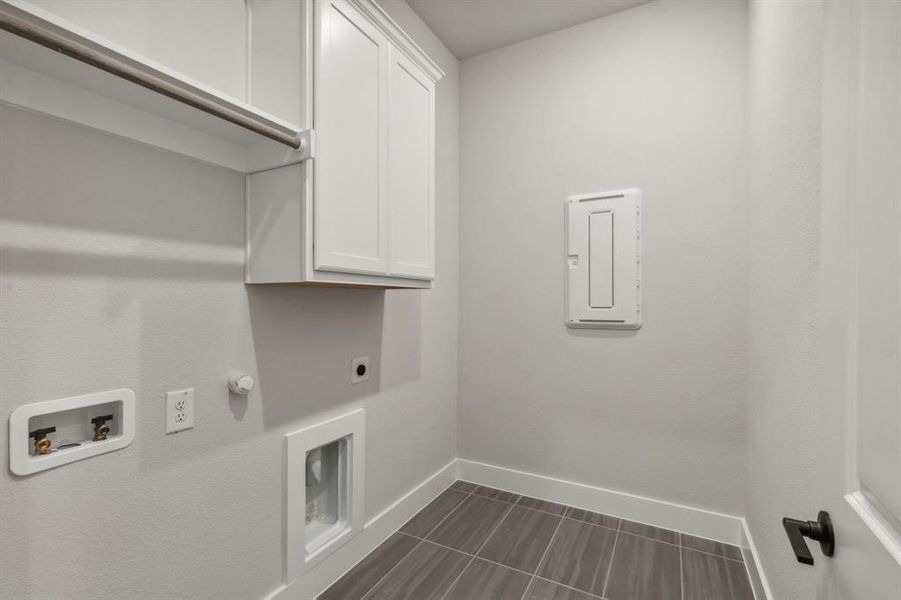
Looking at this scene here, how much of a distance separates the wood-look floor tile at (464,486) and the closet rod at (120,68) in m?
2.26

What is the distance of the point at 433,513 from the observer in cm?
229

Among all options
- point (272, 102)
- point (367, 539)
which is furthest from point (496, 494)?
point (272, 102)

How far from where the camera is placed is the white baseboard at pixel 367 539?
1573 mm

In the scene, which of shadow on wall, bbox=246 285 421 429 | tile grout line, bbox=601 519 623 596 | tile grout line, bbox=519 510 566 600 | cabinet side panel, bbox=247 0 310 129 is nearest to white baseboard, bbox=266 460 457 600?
shadow on wall, bbox=246 285 421 429

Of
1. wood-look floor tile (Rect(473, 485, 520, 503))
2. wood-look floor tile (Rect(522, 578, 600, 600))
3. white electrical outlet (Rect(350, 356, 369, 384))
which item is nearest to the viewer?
wood-look floor tile (Rect(522, 578, 600, 600))

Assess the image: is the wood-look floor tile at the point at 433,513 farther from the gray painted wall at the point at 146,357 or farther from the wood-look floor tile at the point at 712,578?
the wood-look floor tile at the point at 712,578

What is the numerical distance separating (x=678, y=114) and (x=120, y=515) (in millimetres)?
2793

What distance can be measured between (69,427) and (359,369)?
40.7 inches

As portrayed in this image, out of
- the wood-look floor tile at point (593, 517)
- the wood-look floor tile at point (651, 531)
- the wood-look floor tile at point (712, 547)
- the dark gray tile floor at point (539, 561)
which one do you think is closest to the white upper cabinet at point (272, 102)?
the dark gray tile floor at point (539, 561)

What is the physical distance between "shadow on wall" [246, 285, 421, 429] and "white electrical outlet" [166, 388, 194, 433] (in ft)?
0.81

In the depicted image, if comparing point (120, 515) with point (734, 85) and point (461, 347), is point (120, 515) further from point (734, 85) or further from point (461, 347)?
point (734, 85)

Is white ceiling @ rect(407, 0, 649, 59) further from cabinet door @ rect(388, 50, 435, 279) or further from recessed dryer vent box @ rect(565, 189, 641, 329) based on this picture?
recessed dryer vent box @ rect(565, 189, 641, 329)

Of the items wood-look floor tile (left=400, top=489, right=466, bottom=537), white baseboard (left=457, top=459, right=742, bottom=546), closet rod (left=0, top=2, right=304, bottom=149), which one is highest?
closet rod (left=0, top=2, right=304, bottom=149)

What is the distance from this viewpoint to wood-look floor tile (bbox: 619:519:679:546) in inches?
80.4
